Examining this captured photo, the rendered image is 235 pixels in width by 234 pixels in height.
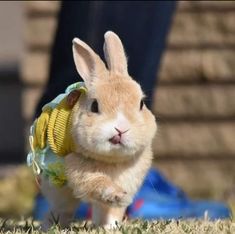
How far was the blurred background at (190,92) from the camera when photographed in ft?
21.6

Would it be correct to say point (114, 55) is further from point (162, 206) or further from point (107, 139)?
point (162, 206)

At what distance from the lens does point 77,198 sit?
9.96 feet

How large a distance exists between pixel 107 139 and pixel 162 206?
2275 millimetres

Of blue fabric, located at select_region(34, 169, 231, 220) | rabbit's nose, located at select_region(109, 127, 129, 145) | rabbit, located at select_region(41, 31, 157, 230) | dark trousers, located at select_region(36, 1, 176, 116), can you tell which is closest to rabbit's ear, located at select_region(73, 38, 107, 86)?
rabbit, located at select_region(41, 31, 157, 230)

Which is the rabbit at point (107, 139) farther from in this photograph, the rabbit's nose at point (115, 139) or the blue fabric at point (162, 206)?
the blue fabric at point (162, 206)

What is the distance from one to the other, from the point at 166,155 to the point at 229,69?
685mm

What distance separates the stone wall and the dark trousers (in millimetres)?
2176

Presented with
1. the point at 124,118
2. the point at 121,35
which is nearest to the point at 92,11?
the point at 121,35

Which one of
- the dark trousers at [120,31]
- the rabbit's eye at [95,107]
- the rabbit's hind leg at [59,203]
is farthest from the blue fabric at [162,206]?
the rabbit's eye at [95,107]

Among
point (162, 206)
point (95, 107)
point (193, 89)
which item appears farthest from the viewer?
point (193, 89)

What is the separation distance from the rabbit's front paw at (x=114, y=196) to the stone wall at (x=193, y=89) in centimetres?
366

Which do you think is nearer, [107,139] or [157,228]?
[107,139]

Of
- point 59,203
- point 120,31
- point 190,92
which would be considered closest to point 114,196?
point 59,203

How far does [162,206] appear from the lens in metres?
5.03
